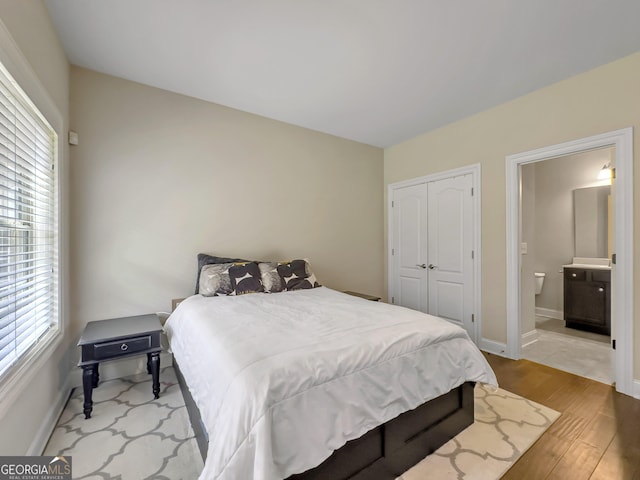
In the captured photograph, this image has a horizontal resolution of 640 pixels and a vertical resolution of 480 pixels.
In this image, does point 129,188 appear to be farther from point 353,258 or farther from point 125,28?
point 353,258

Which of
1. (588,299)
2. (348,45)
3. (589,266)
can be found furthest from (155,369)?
(589,266)

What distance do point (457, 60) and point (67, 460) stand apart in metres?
3.62

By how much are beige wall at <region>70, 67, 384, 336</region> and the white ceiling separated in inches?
12.1

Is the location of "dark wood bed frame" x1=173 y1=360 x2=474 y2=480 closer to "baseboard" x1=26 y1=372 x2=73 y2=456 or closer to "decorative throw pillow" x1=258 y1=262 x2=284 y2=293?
"baseboard" x1=26 y1=372 x2=73 y2=456

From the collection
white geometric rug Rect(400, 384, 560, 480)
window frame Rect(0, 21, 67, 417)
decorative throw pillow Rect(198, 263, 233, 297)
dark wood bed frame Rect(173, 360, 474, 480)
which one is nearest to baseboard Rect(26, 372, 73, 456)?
window frame Rect(0, 21, 67, 417)

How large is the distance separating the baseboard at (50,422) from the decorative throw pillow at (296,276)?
183cm

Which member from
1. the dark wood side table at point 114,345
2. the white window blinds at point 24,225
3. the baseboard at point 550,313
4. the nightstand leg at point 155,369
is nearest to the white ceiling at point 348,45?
the white window blinds at point 24,225

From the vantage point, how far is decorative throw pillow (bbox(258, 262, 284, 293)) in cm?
279

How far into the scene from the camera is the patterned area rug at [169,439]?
1.49 metres

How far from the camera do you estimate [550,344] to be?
3342 mm

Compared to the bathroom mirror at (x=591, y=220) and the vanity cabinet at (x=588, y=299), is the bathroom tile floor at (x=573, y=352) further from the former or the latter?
the bathroom mirror at (x=591, y=220)

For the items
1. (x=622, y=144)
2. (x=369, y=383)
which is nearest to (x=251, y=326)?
(x=369, y=383)

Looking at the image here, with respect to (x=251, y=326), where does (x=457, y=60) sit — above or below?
above

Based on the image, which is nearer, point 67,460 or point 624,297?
point 67,460
